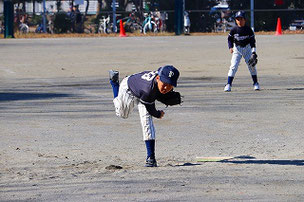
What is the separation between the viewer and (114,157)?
929cm

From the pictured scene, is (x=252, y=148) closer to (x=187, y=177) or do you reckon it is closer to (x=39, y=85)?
(x=187, y=177)

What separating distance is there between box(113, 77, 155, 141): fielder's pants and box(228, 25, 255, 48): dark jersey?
7.72 metres

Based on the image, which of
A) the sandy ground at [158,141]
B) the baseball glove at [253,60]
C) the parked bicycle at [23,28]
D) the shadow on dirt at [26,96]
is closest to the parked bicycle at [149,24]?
the parked bicycle at [23,28]

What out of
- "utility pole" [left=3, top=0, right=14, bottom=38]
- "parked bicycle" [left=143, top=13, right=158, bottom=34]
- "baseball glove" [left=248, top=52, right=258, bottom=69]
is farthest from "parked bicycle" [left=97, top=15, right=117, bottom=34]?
"baseball glove" [left=248, top=52, right=258, bottom=69]

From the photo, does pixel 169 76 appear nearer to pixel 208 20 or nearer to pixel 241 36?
pixel 241 36

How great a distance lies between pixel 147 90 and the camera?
8266 mm

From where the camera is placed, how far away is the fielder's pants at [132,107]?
852 cm

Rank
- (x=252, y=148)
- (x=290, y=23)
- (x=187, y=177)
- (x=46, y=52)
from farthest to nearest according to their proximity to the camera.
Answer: (x=290, y=23) < (x=46, y=52) < (x=252, y=148) < (x=187, y=177)

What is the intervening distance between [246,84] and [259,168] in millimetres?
9720

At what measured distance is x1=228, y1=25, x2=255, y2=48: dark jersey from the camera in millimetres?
16234

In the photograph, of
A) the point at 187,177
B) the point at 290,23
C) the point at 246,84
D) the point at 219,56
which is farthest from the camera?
the point at 290,23

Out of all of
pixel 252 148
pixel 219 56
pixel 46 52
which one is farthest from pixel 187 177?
pixel 46 52

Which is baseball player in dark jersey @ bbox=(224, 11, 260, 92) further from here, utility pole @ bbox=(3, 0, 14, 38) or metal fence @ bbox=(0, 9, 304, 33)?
metal fence @ bbox=(0, 9, 304, 33)

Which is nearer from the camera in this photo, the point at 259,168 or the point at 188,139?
the point at 259,168
